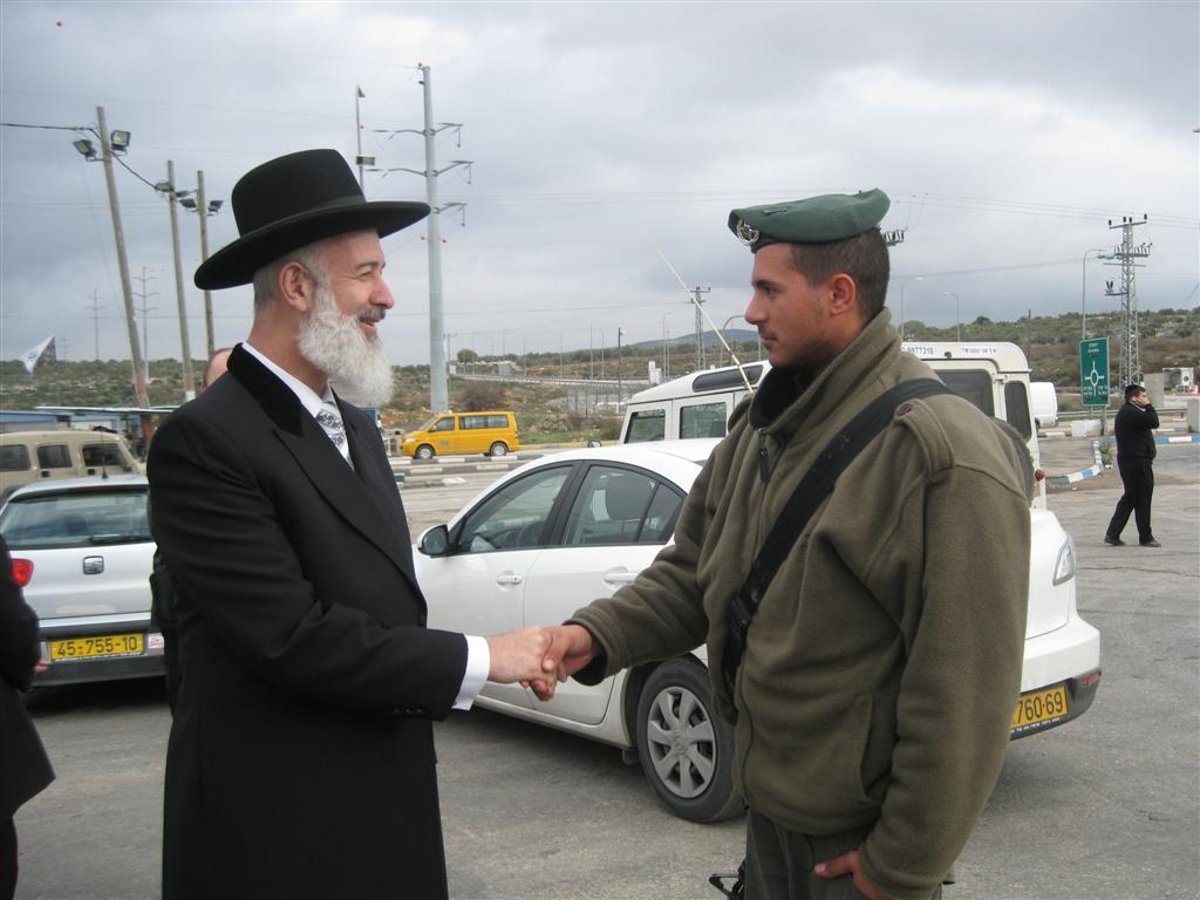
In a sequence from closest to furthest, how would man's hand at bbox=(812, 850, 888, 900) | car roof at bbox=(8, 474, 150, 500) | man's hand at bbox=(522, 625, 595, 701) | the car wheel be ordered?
1. man's hand at bbox=(812, 850, 888, 900)
2. man's hand at bbox=(522, 625, 595, 701)
3. the car wheel
4. car roof at bbox=(8, 474, 150, 500)

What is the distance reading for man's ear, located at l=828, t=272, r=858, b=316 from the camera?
Answer: 208 centimetres

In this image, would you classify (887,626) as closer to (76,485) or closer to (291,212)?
(291,212)

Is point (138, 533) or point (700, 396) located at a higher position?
point (700, 396)

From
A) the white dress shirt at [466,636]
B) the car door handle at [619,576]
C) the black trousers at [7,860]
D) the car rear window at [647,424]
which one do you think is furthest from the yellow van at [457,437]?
the white dress shirt at [466,636]

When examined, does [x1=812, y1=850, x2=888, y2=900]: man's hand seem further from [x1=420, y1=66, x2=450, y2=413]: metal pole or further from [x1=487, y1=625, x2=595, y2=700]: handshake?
[x1=420, y1=66, x2=450, y2=413]: metal pole

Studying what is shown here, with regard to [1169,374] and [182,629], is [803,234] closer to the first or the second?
[182,629]

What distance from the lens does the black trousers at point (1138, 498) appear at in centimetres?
1216

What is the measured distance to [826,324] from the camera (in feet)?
6.86

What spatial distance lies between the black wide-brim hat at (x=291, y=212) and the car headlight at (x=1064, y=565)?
3843 millimetres

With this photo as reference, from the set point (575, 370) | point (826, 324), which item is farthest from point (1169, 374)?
point (575, 370)

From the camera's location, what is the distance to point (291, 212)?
2195 millimetres

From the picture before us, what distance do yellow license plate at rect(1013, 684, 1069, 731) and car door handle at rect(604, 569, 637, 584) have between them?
5.82 feet

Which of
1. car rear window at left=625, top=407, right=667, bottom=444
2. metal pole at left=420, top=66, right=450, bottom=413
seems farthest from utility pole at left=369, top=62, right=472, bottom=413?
car rear window at left=625, top=407, right=667, bottom=444

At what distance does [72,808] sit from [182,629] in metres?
3.93
